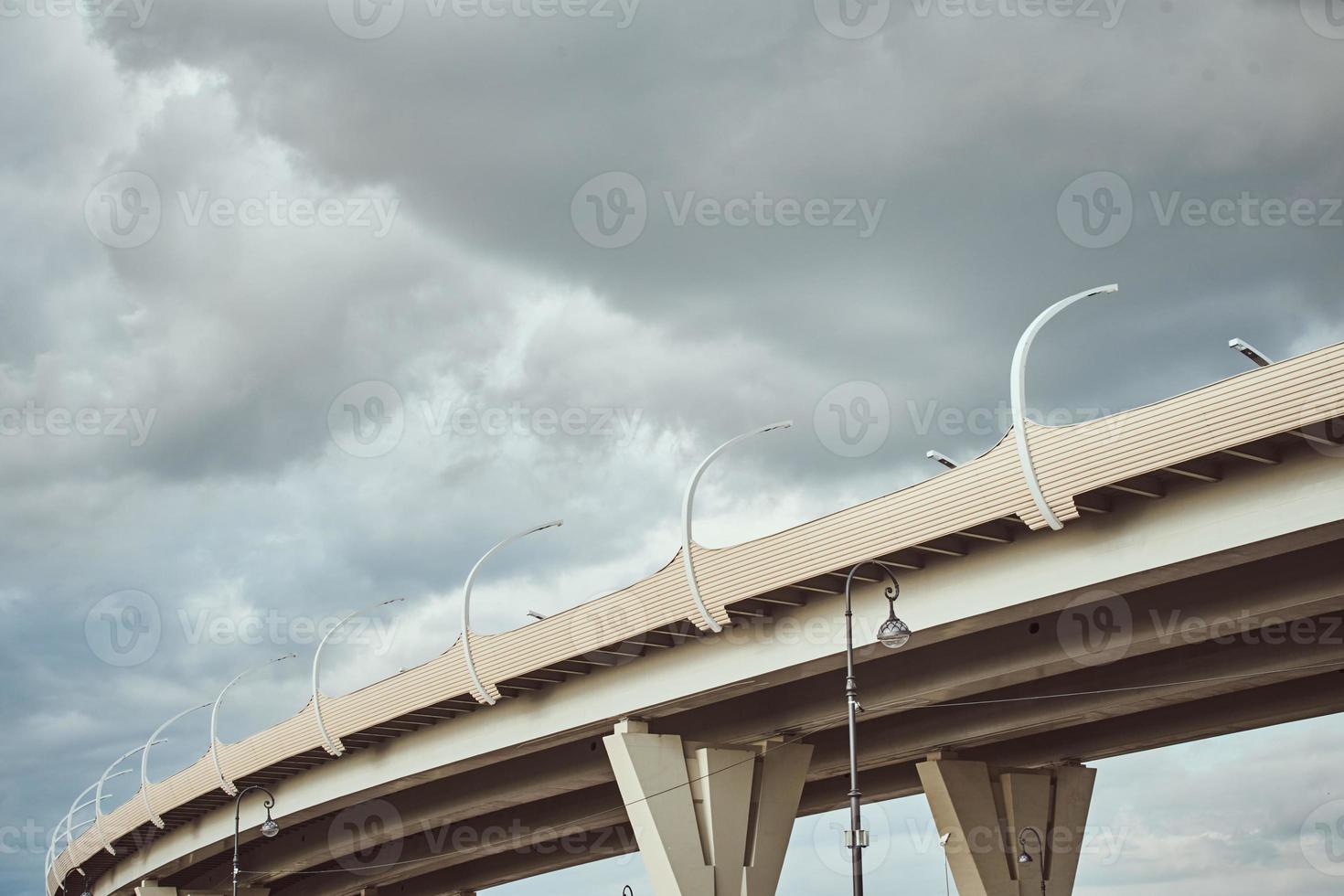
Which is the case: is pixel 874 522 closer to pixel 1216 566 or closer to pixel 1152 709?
pixel 1216 566

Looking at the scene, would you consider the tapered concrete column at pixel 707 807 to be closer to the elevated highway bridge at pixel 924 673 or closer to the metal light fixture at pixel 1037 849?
the elevated highway bridge at pixel 924 673

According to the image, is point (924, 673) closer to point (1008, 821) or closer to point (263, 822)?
point (1008, 821)

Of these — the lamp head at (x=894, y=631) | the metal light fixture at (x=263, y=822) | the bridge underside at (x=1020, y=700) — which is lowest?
the lamp head at (x=894, y=631)

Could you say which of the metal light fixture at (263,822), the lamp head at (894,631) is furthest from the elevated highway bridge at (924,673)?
the lamp head at (894,631)

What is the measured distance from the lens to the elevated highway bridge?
22.8 meters

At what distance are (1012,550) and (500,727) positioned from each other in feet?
55.8

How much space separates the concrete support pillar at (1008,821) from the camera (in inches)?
1507

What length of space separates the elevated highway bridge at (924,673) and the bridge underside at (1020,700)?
7 centimetres

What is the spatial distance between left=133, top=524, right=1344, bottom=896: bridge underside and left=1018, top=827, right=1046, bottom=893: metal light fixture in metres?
2.10

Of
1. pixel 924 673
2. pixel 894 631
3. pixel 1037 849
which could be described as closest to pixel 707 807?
pixel 924 673

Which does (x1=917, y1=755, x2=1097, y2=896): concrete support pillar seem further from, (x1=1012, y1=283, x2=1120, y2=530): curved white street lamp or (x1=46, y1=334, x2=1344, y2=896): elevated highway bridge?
(x1=1012, y1=283, x2=1120, y2=530): curved white street lamp

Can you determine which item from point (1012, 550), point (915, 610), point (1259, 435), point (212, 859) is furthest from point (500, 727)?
point (212, 859)

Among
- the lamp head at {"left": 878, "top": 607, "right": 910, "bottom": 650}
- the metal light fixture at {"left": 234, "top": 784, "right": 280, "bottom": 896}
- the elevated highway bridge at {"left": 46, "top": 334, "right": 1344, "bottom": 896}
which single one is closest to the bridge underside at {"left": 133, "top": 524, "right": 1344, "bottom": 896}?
the elevated highway bridge at {"left": 46, "top": 334, "right": 1344, "bottom": 896}

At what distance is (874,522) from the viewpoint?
26.9 metres
